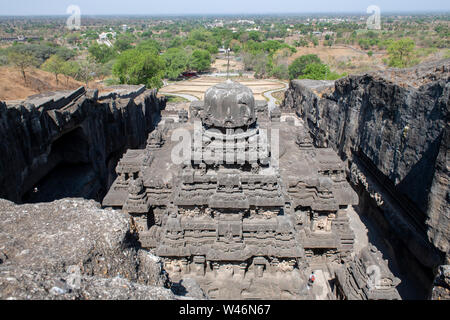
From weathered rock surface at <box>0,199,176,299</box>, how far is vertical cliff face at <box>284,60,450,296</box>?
10858 mm

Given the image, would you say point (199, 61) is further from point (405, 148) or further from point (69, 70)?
point (405, 148)

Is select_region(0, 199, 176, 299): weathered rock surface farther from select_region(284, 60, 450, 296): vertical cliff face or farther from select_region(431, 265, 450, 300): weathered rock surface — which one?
select_region(284, 60, 450, 296): vertical cliff face

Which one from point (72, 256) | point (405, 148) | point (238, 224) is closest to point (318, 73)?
point (405, 148)

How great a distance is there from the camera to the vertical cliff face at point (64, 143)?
1306cm

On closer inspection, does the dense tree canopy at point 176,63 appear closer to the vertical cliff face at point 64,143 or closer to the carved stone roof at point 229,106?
the vertical cliff face at point 64,143

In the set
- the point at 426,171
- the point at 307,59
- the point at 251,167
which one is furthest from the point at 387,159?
the point at 307,59

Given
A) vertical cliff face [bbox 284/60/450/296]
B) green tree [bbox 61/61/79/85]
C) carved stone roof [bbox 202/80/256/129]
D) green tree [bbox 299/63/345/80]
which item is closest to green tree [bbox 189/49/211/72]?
green tree [bbox 61/61/79/85]

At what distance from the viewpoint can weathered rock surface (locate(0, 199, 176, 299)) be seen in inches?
129

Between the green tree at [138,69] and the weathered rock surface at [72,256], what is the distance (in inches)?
1541

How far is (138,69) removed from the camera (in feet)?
134

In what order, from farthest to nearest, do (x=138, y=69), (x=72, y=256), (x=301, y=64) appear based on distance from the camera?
1. (x=301, y=64)
2. (x=138, y=69)
3. (x=72, y=256)

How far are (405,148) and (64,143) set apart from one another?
20.2m

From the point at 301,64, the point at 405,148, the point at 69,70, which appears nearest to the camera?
the point at 405,148

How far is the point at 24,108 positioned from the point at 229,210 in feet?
36.6
